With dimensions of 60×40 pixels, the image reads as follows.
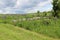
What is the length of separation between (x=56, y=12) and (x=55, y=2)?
3.57 m

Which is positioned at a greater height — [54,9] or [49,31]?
[54,9]

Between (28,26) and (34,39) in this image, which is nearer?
(34,39)

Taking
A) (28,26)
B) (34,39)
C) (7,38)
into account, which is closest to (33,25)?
(28,26)

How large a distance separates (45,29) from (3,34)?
13.8m

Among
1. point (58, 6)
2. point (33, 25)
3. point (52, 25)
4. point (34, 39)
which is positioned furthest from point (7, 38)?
point (58, 6)

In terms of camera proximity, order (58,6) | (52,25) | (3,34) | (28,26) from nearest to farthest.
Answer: (3,34) → (28,26) → (52,25) → (58,6)

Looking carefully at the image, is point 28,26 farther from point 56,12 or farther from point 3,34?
point 56,12

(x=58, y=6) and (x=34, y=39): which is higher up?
(x=58, y=6)

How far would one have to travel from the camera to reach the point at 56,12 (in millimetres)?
58625

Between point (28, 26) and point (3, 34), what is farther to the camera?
point (28, 26)

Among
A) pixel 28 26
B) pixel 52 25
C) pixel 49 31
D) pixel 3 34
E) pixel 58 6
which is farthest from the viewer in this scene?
pixel 58 6

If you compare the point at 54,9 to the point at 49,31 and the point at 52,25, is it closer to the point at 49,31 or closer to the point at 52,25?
the point at 52,25

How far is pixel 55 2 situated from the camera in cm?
5728

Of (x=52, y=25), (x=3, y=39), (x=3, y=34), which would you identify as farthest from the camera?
(x=52, y=25)
